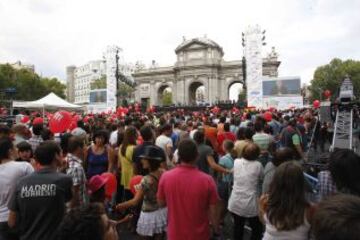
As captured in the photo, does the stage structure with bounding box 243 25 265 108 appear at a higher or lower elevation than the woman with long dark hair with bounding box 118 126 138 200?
higher

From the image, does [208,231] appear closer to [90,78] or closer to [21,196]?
[21,196]

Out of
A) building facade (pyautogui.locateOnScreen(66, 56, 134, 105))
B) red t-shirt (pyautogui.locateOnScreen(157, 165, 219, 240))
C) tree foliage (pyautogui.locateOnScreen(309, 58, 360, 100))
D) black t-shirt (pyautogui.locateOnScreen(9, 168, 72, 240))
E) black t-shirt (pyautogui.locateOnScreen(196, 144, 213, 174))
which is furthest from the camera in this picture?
building facade (pyautogui.locateOnScreen(66, 56, 134, 105))

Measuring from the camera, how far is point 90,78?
499 feet

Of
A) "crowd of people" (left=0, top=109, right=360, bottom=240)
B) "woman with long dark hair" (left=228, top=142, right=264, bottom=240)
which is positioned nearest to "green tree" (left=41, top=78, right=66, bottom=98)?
"crowd of people" (left=0, top=109, right=360, bottom=240)

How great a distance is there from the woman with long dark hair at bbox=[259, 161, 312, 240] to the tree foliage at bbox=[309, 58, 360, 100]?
69.0 m

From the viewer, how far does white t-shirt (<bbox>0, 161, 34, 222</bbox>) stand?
3.95 m

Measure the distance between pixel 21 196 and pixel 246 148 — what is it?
2.82m

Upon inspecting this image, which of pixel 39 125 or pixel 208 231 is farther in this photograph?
pixel 39 125

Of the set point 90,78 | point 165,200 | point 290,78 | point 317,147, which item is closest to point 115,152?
point 165,200

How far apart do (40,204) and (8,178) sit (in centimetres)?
93

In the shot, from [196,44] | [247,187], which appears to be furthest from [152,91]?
[247,187]

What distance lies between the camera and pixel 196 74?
65875 mm

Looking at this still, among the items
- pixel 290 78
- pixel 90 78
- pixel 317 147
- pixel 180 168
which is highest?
pixel 90 78

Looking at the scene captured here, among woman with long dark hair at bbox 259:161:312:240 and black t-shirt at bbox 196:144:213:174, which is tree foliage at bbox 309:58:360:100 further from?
woman with long dark hair at bbox 259:161:312:240
